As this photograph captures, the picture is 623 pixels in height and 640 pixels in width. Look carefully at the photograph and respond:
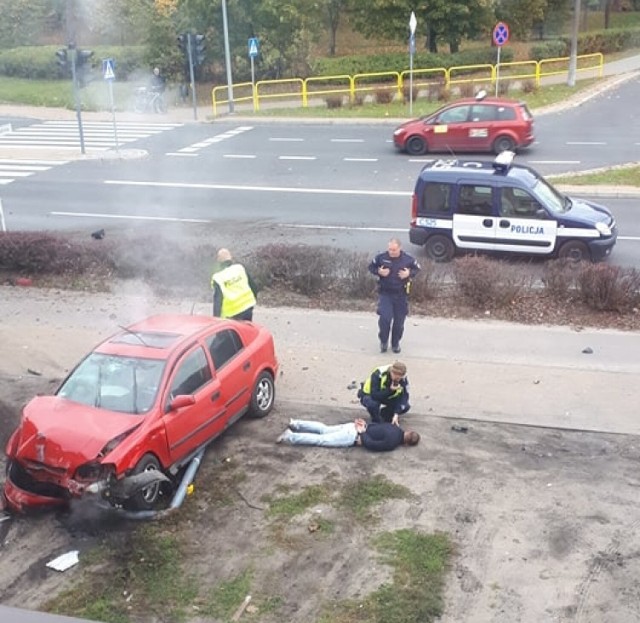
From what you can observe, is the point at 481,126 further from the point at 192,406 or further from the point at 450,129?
the point at 192,406

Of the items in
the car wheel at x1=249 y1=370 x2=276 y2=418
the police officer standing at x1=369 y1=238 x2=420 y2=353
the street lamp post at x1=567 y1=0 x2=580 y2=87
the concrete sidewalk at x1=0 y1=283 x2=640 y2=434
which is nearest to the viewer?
the car wheel at x1=249 y1=370 x2=276 y2=418

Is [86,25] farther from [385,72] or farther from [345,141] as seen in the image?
[385,72]

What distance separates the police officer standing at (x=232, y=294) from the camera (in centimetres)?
1014

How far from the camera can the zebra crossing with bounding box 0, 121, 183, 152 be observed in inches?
1109

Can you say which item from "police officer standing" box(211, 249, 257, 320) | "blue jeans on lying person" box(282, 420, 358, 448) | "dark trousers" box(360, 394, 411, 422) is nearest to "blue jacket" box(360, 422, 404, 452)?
"blue jeans on lying person" box(282, 420, 358, 448)

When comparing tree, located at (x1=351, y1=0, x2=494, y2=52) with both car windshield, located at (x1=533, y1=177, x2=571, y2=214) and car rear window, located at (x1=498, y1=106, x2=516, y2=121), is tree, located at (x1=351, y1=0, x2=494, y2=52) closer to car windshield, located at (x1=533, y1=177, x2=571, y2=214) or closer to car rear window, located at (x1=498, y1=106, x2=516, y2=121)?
car rear window, located at (x1=498, y1=106, x2=516, y2=121)

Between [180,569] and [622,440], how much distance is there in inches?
182

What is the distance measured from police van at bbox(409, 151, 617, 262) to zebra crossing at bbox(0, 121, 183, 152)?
15271mm

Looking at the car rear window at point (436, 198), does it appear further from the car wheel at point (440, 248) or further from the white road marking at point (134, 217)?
the white road marking at point (134, 217)

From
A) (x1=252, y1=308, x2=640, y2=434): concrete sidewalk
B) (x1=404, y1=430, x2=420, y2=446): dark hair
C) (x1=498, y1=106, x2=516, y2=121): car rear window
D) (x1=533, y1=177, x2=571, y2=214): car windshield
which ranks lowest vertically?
(x1=252, y1=308, x2=640, y2=434): concrete sidewalk

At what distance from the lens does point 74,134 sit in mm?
30562

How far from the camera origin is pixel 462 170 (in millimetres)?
14570

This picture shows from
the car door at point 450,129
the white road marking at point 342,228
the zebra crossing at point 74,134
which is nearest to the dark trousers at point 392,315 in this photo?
the white road marking at point 342,228

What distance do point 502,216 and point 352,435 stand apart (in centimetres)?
688
